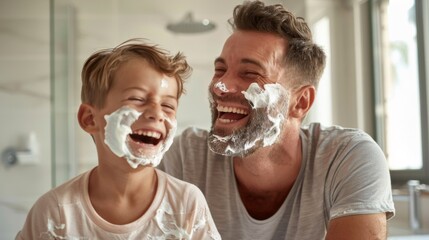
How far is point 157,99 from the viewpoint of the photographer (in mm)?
948

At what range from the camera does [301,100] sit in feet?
4.26

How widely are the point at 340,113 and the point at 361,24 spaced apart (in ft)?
1.29

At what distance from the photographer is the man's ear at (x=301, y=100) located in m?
1.28

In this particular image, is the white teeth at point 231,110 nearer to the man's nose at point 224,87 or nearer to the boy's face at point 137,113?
the man's nose at point 224,87

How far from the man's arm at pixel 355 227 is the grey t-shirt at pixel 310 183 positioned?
0.04ft

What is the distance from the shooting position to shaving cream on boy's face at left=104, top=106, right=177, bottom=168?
932 millimetres

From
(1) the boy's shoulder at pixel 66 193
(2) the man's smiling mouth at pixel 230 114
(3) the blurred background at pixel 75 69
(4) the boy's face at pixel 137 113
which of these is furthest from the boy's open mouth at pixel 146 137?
(3) the blurred background at pixel 75 69

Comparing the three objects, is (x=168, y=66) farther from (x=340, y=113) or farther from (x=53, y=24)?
(x=340, y=113)

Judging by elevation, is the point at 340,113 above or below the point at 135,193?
above

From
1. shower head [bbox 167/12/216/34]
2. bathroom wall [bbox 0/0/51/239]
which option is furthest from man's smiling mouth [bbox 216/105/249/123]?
bathroom wall [bbox 0/0/51/239]

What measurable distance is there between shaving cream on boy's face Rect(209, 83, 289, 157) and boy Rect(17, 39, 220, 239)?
0.60 feet

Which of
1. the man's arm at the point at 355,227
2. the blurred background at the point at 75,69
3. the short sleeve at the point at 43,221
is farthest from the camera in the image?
the blurred background at the point at 75,69

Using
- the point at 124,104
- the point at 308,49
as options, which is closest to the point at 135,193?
the point at 124,104

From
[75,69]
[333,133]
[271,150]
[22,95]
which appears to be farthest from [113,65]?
[22,95]
